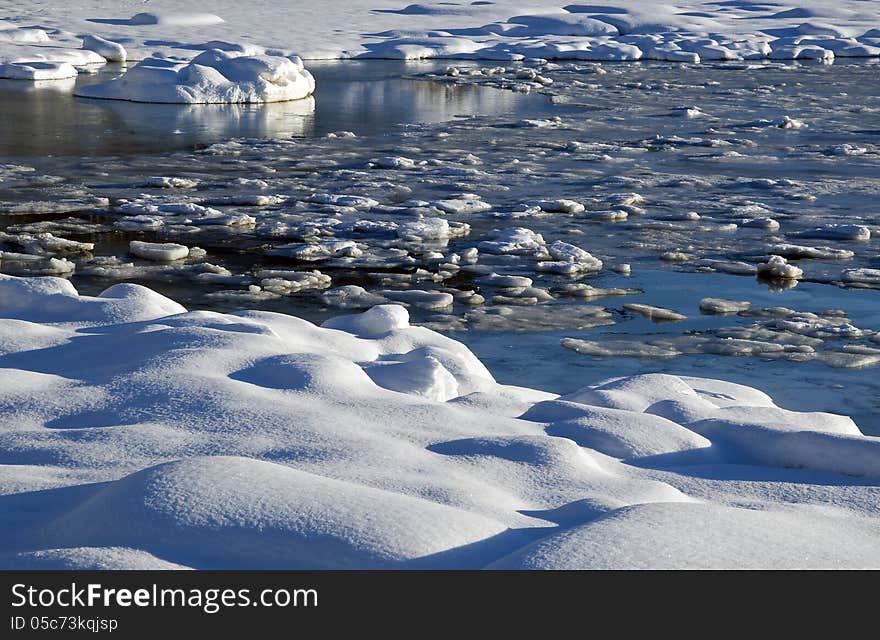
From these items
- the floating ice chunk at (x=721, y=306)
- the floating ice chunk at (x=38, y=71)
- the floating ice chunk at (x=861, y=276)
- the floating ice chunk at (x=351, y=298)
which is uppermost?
the floating ice chunk at (x=861, y=276)

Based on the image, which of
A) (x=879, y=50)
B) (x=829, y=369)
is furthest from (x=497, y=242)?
(x=879, y=50)

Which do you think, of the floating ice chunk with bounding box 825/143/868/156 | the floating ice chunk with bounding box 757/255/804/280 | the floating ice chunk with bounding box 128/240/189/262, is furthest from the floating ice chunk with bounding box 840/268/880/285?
the floating ice chunk with bounding box 825/143/868/156

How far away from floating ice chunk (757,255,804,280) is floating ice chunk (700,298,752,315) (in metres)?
0.67

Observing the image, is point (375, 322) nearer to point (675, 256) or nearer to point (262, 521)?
point (262, 521)

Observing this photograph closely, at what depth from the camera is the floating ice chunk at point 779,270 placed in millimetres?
6559

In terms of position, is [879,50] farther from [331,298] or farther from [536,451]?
[536,451]

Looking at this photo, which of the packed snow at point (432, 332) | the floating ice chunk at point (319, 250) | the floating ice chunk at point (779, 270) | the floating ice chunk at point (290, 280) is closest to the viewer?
the packed snow at point (432, 332)

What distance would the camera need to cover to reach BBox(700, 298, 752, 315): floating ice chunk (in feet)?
19.1

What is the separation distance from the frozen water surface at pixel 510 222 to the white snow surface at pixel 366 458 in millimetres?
858

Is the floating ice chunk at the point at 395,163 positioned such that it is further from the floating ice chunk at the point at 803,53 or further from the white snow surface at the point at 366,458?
the floating ice chunk at the point at 803,53

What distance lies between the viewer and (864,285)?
252 inches

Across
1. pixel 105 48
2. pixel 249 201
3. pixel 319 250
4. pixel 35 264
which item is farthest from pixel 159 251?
pixel 105 48

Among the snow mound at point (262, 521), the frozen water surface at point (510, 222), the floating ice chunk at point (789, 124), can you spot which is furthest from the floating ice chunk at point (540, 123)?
the snow mound at point (262, 521)
